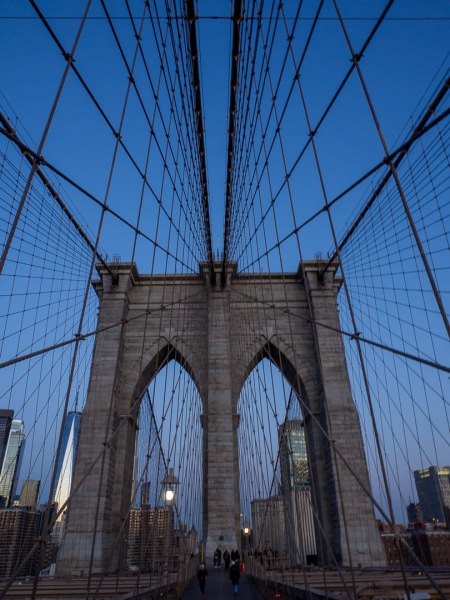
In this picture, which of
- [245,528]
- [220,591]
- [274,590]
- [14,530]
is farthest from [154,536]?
[14,530]

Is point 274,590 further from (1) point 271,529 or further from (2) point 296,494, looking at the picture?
(1) point 271,529

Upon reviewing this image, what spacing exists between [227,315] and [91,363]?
5.98 m

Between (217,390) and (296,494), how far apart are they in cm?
809

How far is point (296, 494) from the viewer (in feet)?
31.6

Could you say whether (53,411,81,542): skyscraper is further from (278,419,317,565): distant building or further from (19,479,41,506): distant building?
(278,419,317,565): distant building

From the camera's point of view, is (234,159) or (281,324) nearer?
(234,159)

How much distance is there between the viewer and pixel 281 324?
19344 mm

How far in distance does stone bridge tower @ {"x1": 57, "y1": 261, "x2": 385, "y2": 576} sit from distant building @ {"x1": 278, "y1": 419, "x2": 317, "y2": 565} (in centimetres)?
159

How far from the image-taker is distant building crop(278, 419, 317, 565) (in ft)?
26.1

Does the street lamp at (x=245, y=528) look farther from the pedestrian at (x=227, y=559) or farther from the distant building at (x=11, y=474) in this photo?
the distant building at (x=11, y=474)

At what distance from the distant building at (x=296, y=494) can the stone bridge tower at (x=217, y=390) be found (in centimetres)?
159

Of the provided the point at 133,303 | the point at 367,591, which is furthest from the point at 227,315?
the point at 367,591

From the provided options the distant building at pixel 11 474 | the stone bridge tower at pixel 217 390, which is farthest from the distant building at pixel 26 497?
the stone bridge tower at pixel 217 390

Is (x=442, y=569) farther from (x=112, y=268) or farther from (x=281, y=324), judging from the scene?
(x=112, y=268)
